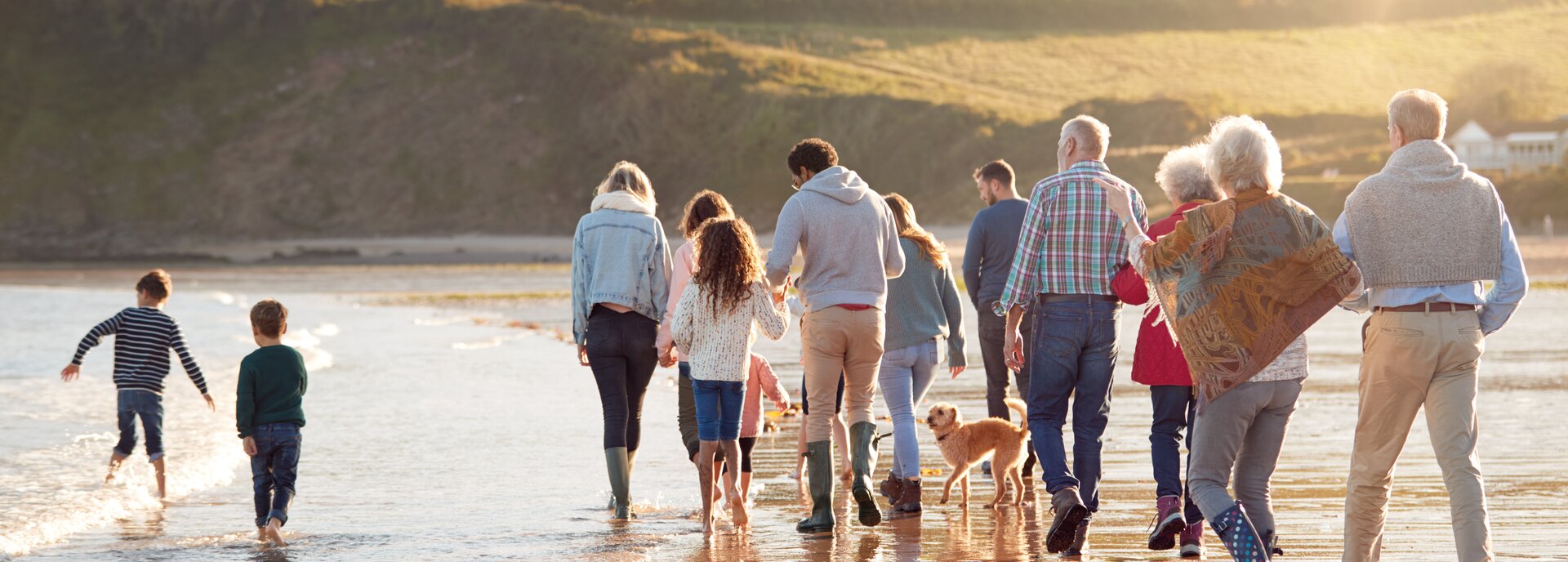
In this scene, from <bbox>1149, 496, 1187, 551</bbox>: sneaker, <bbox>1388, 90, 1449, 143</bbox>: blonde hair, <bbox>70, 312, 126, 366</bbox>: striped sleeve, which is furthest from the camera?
<bbox>70, 312, 126, 366</bbox>: striped sleeve

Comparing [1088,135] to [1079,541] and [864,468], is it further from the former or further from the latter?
[864,468]

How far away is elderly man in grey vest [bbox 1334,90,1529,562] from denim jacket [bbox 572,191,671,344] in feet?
10.8

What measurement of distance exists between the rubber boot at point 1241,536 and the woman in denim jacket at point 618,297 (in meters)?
2.97

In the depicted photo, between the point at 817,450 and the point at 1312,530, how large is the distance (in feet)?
7.00

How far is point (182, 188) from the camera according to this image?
334ft

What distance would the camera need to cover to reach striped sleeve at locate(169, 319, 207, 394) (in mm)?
8086

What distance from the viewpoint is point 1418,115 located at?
202 inches

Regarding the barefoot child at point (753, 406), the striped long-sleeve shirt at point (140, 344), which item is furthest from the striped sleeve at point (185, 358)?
the barefoot child at point (753, 406)

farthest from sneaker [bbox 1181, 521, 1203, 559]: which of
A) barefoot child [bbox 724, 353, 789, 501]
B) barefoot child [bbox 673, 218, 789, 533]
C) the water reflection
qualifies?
the water reflection

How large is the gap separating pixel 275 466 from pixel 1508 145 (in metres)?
80.9

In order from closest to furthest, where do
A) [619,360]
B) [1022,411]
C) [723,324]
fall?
[723,324], [619,360], [1022,411]

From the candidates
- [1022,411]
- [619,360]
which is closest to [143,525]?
[619,360]

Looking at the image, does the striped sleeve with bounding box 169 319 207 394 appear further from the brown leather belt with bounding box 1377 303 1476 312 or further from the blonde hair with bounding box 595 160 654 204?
the brown leather belt with bounding box 1377 303 1476 312

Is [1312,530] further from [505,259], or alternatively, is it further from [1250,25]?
[1250,25]
